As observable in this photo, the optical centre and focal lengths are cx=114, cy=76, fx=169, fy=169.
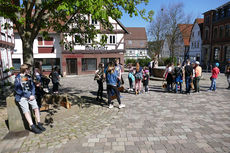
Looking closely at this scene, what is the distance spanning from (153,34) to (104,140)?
28.8 meters

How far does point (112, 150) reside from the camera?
3.65 m

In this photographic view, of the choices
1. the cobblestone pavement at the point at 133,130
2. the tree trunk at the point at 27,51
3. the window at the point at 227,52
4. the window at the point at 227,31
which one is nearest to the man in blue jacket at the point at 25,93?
the cobblestone pavement at the point at 133,130

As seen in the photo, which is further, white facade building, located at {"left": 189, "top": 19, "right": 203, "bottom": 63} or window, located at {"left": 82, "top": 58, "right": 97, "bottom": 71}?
white facade building, located at {"left": 189, "top": 19, "right": 203, "bottom": 63}

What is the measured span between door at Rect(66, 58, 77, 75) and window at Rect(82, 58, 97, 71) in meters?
1.17

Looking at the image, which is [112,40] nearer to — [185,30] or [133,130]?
[133,130]

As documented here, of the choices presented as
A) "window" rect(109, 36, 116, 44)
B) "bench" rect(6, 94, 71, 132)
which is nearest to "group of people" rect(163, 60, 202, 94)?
"bench" rect(6, 94, 71, 132)

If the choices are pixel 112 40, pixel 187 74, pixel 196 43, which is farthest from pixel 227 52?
pixel 187 74

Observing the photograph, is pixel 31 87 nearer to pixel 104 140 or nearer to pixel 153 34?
pixel 104 140

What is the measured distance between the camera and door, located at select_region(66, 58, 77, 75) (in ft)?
76.5

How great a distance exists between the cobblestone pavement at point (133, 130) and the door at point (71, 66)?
56.4 ft

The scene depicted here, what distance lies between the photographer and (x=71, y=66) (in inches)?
926

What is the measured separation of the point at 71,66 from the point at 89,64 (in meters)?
2.51

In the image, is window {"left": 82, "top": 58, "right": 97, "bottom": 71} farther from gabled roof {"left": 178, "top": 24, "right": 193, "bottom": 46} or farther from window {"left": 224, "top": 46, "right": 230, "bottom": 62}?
window {"left": 224, "top": 46, "right": 230, "bottom": 62}

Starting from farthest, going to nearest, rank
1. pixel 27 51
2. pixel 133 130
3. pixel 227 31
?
1. pixel 227 31
2. pixel 27 51
3. pixel 133 130
